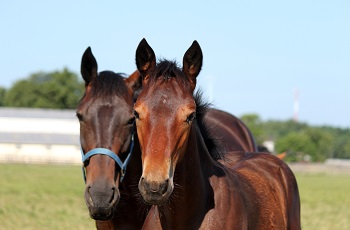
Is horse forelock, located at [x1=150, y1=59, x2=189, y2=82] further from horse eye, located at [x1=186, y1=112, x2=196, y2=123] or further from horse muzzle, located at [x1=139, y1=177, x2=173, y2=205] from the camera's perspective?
horse muzzle, located at [x1=139, y1=177, x2=173, y2=205]

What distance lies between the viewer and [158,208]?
4785 millimetres

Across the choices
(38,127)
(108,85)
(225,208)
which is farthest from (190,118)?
(38,127)

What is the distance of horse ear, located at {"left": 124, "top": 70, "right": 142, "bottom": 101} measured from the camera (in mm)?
6238

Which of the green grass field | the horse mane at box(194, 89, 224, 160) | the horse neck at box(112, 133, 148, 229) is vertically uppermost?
the horse mane at box(194, 89, 224, 160)

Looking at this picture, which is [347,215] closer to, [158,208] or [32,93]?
[158,208]

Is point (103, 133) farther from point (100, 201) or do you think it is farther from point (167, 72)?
point (167, 72)

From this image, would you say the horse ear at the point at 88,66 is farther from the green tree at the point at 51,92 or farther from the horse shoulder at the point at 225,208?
the green tree at the point at 51,92

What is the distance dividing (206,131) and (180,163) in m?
0.99

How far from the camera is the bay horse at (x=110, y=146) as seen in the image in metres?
5.31

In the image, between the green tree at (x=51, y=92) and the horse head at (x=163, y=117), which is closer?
the horse head at (x=163, y=117)

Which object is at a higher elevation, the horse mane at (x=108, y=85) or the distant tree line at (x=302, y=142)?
the horse mane at (x=108, y=85)

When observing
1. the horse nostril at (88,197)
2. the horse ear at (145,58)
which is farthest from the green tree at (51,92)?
the horse ear at (145,58)

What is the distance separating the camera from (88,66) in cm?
618

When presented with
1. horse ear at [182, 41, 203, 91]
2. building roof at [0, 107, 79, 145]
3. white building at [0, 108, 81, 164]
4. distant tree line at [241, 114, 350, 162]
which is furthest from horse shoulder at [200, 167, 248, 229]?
distant tree line at [241, 114, 350, 162]
